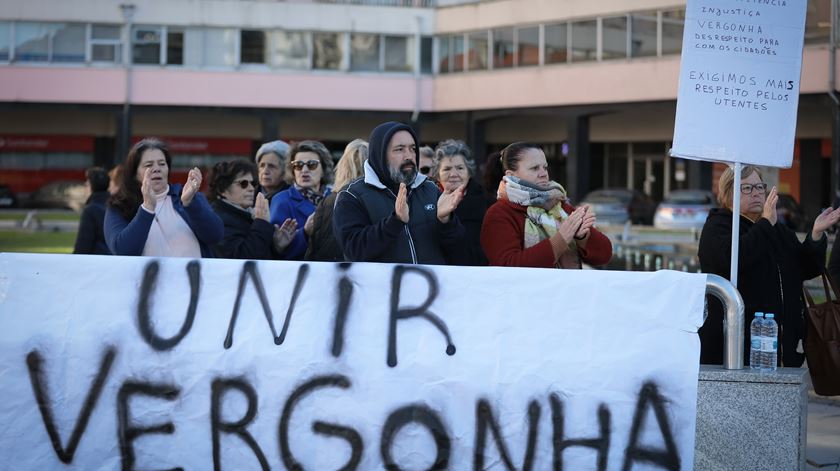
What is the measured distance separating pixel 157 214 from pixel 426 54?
43.6 metres

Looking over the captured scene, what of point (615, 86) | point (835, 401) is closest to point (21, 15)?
point (615, 86)

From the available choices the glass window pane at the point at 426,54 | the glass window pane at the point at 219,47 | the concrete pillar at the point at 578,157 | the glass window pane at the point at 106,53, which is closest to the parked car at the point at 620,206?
the concrete pillar at the point at 578,157

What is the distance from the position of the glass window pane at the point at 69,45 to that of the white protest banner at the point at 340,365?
149 feet

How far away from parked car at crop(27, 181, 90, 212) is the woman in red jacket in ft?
154

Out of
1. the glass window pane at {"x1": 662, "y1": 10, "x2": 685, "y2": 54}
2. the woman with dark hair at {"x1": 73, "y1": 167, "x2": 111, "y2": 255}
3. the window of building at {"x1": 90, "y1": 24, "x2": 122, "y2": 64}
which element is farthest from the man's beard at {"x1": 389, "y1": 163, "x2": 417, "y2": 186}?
the window of building at {"x1": 90, "y1": 24, "x2": 122, "y2": 64}

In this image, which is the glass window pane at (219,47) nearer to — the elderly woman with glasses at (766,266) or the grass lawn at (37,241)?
the grass lawn at (37,241)

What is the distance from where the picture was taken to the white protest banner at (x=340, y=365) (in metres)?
5.02

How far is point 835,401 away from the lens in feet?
30.2

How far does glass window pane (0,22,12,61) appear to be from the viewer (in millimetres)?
48375

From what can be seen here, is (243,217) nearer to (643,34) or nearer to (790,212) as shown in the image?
(790,212)

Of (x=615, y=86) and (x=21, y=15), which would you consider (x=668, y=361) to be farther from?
(x=21, y=15)

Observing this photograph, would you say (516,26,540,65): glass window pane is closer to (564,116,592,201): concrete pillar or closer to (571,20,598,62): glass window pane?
(571,20,598,62): glass window pane

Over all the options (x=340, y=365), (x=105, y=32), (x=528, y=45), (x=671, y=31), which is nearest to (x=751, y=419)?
(x=340, y=365)

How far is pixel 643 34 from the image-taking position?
42312mm
